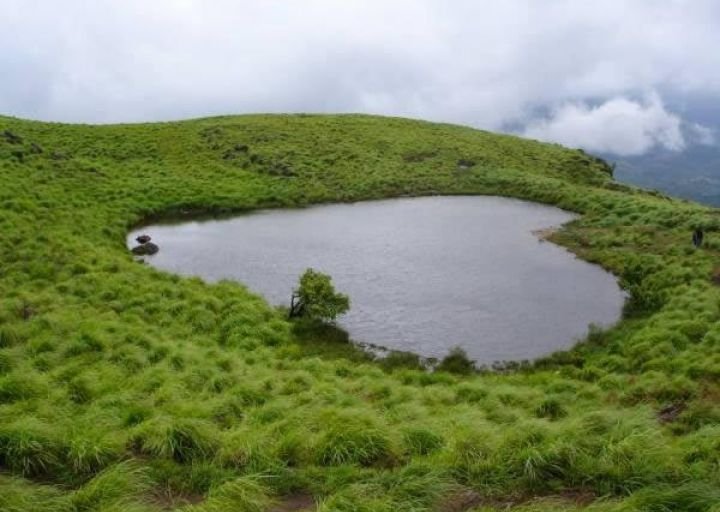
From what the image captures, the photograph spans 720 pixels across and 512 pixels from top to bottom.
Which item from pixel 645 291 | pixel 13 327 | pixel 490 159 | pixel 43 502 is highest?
pixel 490 159

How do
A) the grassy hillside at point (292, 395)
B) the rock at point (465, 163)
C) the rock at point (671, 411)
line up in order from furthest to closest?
the rock at point (465, 163) → the rock at point (671, 411) → the grassy hillside at point (292, 395)

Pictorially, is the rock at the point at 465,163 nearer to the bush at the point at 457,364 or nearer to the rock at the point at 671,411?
the bush at the point at 457,364

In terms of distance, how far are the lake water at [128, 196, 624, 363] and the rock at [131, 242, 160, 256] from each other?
1.30ft

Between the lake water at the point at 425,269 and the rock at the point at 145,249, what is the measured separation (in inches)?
15.6

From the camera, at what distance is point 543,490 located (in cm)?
845

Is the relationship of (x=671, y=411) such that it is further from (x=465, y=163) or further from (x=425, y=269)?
(x=465, y=163)

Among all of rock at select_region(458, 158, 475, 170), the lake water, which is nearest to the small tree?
the lake water

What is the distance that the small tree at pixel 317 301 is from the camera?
21.7m

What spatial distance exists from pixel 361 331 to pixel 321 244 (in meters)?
12.1

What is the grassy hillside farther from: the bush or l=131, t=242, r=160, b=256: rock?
l=131, t=242, r=160, b=256: rock

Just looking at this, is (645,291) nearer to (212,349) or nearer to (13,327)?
(212,349)

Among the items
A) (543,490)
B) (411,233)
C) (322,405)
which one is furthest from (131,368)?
(411,233)

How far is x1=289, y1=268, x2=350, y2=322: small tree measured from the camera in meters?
21.7

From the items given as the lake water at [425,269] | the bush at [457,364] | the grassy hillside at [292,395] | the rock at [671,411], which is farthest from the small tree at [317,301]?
the rock at [671,411]
